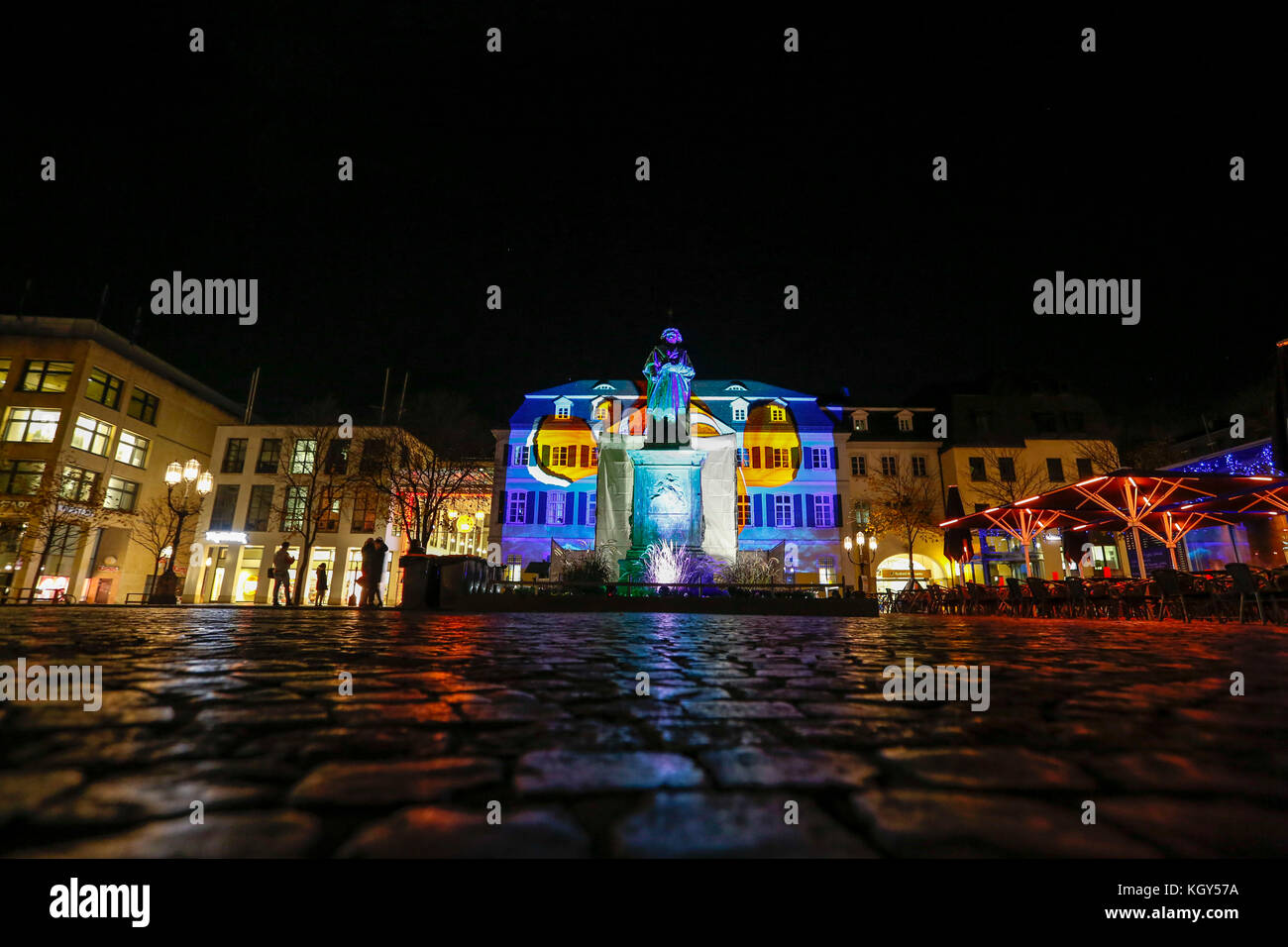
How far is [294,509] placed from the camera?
34875mm

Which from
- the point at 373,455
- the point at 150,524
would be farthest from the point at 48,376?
the point at 373,455

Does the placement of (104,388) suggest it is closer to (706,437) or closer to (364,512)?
(364,512)

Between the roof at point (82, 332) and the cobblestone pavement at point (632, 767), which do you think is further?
the roof at point (82, 332)

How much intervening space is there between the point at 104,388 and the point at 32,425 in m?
3.66

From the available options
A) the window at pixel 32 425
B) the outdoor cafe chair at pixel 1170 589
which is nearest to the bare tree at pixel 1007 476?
the outdoor cafe chair at pixel 1170 589

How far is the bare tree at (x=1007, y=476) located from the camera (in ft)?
110

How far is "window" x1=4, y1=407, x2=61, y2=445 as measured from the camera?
1169 inches

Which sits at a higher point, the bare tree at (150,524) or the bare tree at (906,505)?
the bare tree at (906,505)

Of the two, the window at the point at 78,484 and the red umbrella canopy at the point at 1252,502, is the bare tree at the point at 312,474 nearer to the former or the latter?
the window at the point at 78,484

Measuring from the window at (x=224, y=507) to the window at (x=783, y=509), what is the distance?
111 ft
